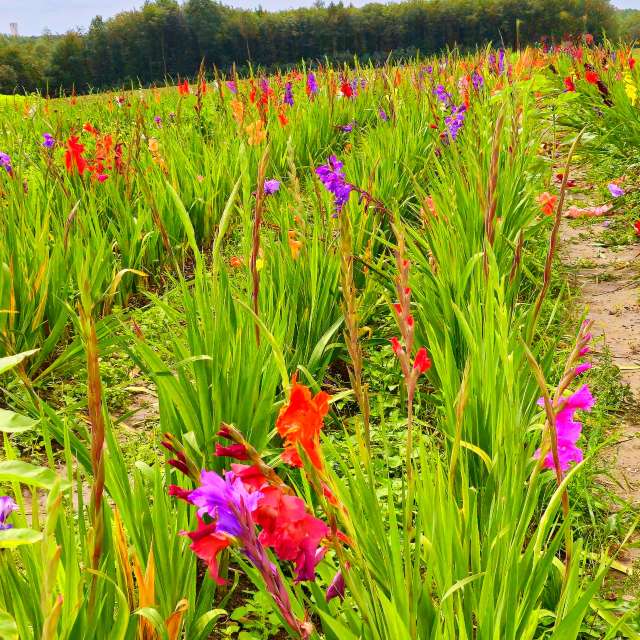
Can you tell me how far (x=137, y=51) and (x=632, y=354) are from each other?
4742 centimetres

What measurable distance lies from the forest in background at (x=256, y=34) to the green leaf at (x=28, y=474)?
126 feet

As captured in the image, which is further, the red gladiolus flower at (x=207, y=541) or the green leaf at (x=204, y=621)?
the green leaf at (x=204, y=621)

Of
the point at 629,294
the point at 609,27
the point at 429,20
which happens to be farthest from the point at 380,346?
the point at 429,20

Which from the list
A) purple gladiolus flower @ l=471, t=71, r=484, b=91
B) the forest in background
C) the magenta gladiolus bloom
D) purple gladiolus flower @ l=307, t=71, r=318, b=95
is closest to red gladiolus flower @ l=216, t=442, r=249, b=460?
the magenta gladiolus bloom

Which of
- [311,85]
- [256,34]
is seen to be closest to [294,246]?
[311,85]

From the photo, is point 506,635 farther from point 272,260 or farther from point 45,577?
point 272,260

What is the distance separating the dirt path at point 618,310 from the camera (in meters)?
1.61

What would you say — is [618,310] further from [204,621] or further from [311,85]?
[311,85]

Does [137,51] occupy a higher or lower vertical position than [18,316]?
higher

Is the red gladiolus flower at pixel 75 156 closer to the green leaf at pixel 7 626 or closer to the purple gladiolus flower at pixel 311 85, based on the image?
the green leaf at pixel 7 626

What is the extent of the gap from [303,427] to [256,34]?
5049cm

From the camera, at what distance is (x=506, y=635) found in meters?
0.85

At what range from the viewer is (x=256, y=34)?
46.7m

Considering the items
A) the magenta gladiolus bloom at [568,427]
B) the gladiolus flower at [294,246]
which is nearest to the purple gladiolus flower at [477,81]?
the gladiolus flower at [294,246]
